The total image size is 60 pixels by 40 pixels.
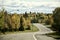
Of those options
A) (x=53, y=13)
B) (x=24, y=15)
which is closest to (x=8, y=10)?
(x=24, y=15)

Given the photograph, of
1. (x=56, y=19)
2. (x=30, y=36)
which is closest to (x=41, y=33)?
(x=30, y=36)

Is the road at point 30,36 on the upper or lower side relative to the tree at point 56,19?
lower

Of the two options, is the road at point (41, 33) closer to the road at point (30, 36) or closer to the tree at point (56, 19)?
the road at point (30, 36)

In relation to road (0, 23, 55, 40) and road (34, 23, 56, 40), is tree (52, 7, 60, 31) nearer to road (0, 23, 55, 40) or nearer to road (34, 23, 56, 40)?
road (34, 23, 56, 40)

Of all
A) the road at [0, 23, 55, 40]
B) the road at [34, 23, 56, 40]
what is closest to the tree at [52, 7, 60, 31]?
the road at [34, 23, 56, 40]

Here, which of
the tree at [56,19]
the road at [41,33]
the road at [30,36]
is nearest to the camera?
the tree at [56,19]

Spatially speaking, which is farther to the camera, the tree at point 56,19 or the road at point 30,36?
the road at point 30,36

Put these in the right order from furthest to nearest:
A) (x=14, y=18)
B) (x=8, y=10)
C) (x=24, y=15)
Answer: (x=14, y=18) → (x=24, y=15) → (x=8, y=10)

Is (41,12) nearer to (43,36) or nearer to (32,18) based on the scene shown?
(32,18)

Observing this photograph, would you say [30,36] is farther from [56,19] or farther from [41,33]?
[56,19]

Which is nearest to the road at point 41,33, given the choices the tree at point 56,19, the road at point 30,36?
the road at point 30,36

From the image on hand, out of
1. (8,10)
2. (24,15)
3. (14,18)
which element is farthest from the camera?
(14,18)

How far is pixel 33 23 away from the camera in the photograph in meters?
21.0

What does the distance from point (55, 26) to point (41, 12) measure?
1.34 meters
